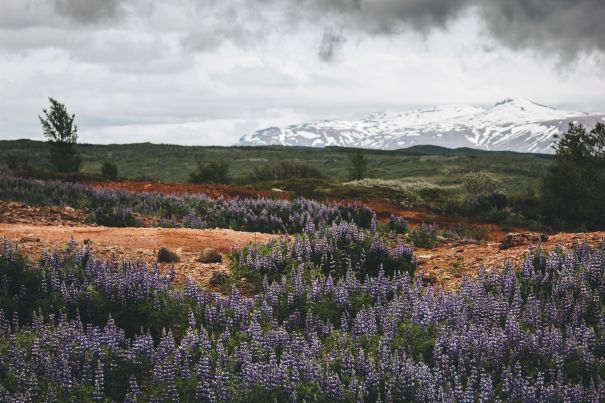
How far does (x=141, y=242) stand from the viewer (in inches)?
545

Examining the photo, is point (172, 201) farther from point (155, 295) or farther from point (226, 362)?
point (226, 362)

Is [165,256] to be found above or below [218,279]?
above

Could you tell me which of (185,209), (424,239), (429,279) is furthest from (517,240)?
(185,209)

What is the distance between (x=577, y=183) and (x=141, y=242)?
2667 centimetres

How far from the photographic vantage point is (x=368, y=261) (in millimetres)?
11922

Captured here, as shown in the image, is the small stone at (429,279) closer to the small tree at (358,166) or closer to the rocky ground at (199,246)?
the rocky ground at (199,246)

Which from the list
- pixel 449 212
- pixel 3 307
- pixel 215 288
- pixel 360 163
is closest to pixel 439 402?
pixel 215 288

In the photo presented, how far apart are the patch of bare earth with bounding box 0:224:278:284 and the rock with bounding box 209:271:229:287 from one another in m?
0.16

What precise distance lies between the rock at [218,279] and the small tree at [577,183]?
23603 millimetres

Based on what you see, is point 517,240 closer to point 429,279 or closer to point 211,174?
point 429,279

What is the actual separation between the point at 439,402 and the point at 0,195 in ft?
69.2

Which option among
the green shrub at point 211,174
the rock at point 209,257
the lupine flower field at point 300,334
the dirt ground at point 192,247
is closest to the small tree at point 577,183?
the dirt ground at point 192,247

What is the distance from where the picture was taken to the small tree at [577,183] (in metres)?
30.6

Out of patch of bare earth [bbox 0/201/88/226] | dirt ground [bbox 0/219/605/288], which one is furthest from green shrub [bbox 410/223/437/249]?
patch of bare earth [bbox 0/201/88/226]
